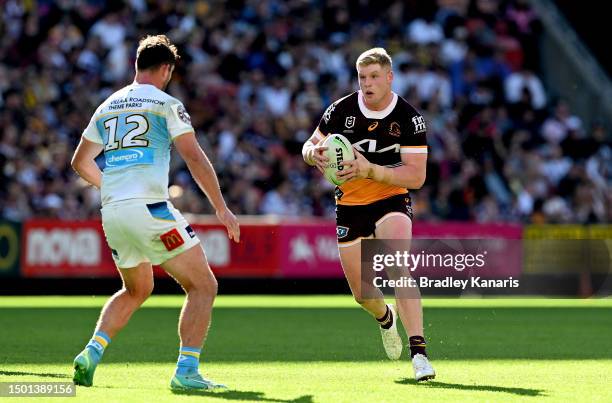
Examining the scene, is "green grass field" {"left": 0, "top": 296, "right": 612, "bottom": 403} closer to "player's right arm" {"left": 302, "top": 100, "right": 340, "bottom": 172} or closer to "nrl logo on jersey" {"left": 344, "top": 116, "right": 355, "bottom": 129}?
"player's right arm" {"left": 302, "top": 100, "right": 340, "bottom": 172}

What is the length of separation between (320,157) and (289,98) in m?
15.2

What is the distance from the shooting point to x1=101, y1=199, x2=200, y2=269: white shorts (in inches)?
336

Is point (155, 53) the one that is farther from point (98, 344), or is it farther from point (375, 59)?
point (98, 344)

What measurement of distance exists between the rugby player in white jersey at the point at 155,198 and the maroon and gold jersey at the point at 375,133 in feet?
6.18

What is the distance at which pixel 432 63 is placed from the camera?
26.1 meters

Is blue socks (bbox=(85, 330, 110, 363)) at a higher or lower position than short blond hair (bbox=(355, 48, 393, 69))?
lower

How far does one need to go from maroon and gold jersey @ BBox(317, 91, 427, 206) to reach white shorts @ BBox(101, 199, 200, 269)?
1945mm

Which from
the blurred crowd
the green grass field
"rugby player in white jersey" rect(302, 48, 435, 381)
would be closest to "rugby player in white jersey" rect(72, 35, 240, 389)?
the green grass field

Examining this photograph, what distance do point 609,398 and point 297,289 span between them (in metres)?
14.0

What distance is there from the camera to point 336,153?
9.66 meters

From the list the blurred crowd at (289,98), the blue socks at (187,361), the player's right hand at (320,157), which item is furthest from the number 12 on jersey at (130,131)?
the blurred crowd at (289,98)

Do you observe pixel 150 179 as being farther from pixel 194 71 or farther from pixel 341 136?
pixel 194 71

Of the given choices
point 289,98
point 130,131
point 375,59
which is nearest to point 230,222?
point 130,131

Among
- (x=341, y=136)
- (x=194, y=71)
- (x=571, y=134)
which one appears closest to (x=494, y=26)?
(x=571, y=134)
